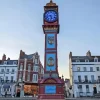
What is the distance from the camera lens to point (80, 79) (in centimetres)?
5238

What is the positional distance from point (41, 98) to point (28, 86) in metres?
22.7

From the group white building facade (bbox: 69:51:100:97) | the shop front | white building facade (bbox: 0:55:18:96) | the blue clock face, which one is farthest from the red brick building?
the blue clock face

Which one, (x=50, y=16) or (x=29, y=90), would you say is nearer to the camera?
(x=50, y=16)

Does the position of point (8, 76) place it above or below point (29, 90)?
above

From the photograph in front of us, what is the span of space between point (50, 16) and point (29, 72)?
75.3ft

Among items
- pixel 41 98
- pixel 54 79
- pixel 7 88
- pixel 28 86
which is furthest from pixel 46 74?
pixel 7 88

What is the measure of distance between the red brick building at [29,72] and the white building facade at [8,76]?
6.04 feet

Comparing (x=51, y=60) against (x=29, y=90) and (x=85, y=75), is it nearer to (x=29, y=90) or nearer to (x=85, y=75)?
(x=29, y=90)

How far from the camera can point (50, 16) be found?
35531 mm

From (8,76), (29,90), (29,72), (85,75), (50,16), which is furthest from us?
(8,76)

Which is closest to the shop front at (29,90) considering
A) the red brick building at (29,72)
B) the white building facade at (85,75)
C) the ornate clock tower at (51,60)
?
the red brick building at (29,72)

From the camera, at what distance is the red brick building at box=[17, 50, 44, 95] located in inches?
2061

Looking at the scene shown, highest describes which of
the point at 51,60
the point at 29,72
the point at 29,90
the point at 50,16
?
the point at 50,16

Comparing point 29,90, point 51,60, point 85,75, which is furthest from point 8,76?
point 51,60
